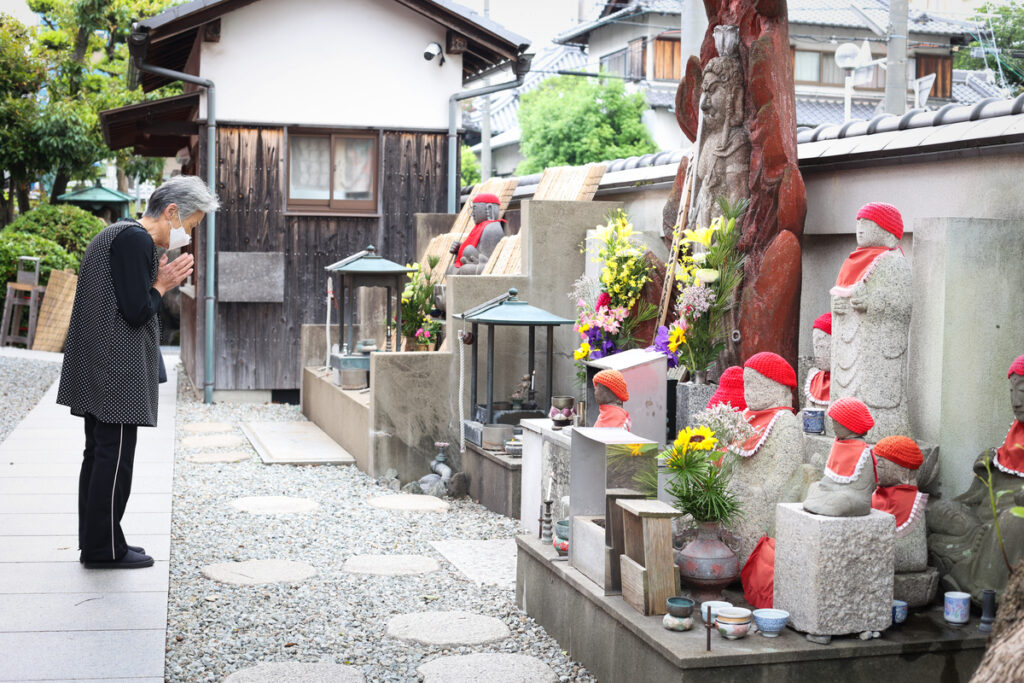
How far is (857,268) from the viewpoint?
532 cm

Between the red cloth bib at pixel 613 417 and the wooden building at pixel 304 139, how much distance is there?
8174mm

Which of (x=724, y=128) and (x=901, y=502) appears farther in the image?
(x=724, y=128)

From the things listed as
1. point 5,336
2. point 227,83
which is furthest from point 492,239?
point 5,336

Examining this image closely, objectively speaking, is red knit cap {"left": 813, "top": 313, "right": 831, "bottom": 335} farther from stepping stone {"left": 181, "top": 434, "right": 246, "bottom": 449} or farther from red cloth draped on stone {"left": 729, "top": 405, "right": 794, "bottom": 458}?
stepping stone {"left": 181, "top": 434, "right": 246, "bottom": 449}

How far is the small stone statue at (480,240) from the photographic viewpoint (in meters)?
10.2

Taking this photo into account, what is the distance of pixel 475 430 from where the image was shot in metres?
8.58

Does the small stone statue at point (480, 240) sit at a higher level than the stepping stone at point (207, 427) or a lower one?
higher

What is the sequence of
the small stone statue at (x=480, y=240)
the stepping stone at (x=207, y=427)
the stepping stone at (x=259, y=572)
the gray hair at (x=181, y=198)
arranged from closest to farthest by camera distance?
the gray hair at (x=181, y=198) < the stepping stone at (x=259, y=572) < the small stone statue at (x=480, y=240) < the stepping stone at (x=207, y=427)

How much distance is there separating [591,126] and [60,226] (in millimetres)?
14631

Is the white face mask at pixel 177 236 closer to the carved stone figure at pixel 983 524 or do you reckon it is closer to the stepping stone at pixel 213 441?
the carved stone figure at pixel 983 524

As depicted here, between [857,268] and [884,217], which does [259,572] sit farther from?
[884,217]

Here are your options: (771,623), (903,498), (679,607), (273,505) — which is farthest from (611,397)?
(273,505)

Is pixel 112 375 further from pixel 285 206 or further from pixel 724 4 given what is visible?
pixel 285 206

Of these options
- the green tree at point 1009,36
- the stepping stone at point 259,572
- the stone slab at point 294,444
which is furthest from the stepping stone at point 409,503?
the green tree at point 1009,36
